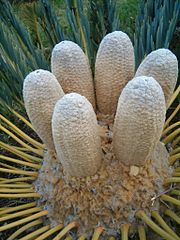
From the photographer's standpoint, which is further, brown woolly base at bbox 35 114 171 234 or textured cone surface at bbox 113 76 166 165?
brown woolly base at bbox 35 114 171 234

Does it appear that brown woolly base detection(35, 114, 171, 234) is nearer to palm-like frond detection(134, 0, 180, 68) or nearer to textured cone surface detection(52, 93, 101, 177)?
textured cone surface detection(52, 93, 101, 177)

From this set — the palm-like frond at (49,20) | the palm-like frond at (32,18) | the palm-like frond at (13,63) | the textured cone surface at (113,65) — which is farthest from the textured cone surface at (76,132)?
the palm-like frond at (32,18)

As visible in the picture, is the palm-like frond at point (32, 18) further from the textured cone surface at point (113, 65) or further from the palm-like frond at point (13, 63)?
the textured cone surface at point (113, 65)

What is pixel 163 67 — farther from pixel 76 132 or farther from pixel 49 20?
pixel 49 20

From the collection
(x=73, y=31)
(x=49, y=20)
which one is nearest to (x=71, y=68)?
(x=73, y=31)

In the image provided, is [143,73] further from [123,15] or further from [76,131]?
[123,15]

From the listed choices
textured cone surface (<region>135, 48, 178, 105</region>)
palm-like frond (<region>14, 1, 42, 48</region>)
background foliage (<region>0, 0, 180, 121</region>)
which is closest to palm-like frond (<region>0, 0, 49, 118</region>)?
background foliage (<region>0, 0, 180, 121</region>)
